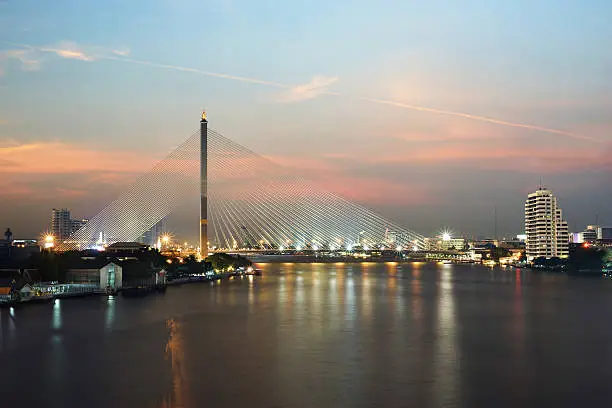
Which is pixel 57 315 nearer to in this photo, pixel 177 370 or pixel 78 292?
pixel 78 292

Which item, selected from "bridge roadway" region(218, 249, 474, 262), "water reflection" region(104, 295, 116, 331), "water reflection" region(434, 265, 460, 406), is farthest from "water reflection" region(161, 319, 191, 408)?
"bridge roadway" region(218, 249, 474, 262)

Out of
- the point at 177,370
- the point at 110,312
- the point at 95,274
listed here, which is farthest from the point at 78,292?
the point at 177,370

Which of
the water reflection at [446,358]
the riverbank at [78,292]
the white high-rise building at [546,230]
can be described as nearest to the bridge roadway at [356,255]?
the white high-rise building at [546,230]

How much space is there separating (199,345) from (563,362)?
4.33 meters

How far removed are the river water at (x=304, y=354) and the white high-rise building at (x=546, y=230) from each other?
2419 centimetres

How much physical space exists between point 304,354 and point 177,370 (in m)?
1.65

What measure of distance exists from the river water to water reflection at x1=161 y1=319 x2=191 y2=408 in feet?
0.05

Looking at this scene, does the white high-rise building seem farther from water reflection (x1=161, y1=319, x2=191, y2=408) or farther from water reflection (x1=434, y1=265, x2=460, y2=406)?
water reflection (x1=161, y1=319, x2=191, y2=408)

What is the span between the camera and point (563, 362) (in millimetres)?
7922

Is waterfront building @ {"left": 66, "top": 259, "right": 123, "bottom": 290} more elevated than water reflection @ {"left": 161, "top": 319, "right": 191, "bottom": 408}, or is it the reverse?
waterfront building @ {"left": 66, "top": 259, "right": 123, "bottom": 290}

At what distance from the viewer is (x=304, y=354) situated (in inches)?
323

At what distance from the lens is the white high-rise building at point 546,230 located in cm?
3738

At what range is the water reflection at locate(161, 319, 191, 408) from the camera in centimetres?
595

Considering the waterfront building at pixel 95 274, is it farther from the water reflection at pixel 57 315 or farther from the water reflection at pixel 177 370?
the water reflection at pixel 177 370
